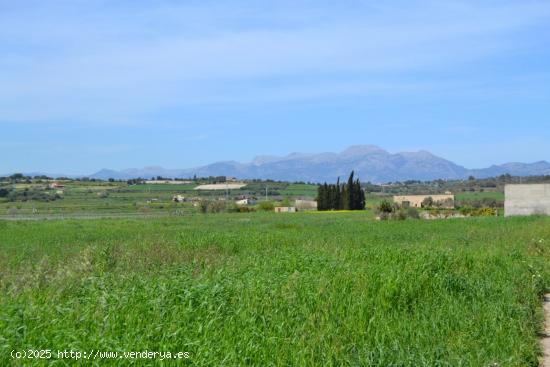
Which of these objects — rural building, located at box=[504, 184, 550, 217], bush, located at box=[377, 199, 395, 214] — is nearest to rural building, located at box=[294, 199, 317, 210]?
bush, located at box=[377, 199, 395, 214]

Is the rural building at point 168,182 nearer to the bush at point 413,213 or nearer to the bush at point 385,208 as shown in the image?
the bush at point 385,208

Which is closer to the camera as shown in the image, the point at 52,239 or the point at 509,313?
the point at 509,313

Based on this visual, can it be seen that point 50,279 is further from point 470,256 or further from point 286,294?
point 470,256

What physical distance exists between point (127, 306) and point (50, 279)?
3.38m

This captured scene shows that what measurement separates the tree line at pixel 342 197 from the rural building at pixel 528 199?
2967 cm

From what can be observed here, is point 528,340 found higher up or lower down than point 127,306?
lower down

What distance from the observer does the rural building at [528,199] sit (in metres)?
51.3

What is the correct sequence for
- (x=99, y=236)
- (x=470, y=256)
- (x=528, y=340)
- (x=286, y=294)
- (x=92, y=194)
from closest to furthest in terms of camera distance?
(x=528, y=340), (x=286, y=294), (x=470, y=256), (x=99, y=236), (x=92, y=194)

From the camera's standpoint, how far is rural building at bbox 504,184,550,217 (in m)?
51.3

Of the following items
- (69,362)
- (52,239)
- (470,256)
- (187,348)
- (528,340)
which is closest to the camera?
(69,362)

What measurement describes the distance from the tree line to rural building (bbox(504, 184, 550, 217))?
29670 millimetres

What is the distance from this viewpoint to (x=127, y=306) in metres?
9.43

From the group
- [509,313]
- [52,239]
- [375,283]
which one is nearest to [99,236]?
[52,239]

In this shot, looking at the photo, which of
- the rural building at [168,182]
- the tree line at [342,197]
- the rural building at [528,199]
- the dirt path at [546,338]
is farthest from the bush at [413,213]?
the rural building at [168,182]
